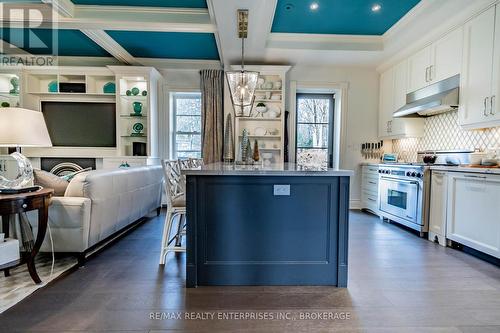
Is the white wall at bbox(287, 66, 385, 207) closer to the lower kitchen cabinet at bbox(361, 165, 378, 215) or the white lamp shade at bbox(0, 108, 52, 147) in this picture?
the lower kitchen cabinet at bbox(361, 165, 378, 215)

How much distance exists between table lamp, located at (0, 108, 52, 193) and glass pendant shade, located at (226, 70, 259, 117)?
1.93m

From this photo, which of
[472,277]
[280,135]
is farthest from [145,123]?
[472,277]

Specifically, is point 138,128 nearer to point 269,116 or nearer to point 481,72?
point 269,116

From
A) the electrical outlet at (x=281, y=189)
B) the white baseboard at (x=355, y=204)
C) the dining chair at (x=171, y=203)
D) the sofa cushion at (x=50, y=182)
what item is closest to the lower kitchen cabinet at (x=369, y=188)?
the white baseboard at (x=355, y=204)

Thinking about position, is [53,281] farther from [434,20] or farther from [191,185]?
[434,20]

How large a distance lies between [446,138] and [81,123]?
642 cm

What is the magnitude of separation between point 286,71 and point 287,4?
156 centimetres

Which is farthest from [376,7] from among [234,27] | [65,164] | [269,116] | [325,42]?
[65,164]

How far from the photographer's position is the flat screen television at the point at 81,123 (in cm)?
520

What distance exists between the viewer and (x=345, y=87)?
5.36 metres

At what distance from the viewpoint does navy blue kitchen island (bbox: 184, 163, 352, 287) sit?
2.14 metres

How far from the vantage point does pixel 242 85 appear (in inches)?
118

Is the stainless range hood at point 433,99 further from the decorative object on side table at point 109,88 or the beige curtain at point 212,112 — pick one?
the decorative object on side table at point 109,88

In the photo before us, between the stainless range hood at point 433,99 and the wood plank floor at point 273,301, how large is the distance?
2006 mm
